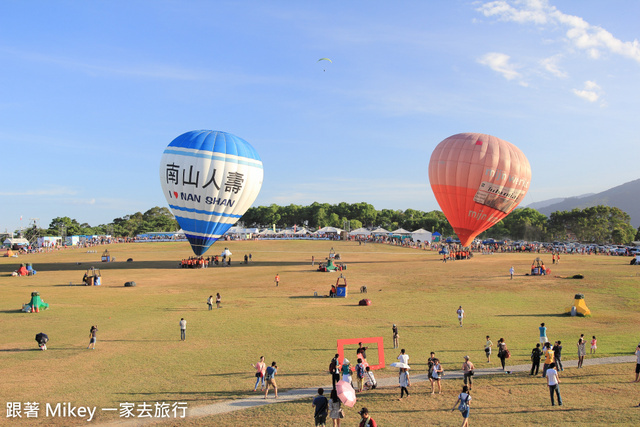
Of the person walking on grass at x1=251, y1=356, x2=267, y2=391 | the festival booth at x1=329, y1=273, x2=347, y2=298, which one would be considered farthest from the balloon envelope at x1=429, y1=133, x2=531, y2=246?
the person walking on grass at x1=251, y1=356, x2=267, y2=391

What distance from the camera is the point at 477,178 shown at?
190 ft

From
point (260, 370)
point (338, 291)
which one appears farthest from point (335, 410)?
point (338, 291)

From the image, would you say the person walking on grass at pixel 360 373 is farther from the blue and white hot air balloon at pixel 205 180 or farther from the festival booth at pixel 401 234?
the festival booth at pixel 401 234

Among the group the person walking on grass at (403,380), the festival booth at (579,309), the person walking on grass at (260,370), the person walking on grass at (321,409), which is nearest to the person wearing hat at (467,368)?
the person walking on grass at (403,380)

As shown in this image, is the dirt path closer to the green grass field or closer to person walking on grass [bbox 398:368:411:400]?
the green grass field

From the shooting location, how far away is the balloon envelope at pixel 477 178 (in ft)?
190

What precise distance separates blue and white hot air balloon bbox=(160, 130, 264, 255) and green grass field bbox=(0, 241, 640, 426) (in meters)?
7.87

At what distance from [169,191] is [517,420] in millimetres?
49724

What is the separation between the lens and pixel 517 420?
587 inches

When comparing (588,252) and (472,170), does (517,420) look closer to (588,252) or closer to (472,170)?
(472,170)

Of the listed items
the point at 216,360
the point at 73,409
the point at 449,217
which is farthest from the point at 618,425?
the point at 449,217

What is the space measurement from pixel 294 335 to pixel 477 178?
134 feet

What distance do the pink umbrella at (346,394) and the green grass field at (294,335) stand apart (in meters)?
1.55

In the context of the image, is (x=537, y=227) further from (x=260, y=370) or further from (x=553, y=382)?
(x=260, y=370)
